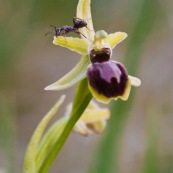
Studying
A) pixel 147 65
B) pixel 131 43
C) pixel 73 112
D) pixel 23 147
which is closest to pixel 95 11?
pixel 147 65

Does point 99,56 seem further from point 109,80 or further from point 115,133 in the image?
point 115,133

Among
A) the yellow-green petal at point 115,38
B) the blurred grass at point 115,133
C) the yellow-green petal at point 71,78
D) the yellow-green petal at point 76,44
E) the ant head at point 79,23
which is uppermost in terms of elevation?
the ant head at point 79,23

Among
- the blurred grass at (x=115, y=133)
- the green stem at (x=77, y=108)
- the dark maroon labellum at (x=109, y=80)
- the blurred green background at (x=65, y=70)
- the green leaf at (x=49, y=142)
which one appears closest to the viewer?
the dark maroon labellum at (x=109, y=80)

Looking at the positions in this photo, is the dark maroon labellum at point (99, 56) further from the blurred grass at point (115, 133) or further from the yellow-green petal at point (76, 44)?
the blurred grass at point (115, 133)

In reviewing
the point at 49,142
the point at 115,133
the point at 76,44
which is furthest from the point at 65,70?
the point at 76,44

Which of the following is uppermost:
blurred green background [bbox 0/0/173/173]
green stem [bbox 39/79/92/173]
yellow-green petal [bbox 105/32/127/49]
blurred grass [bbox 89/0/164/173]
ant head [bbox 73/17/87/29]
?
ant head [bbox 73/17/87/29]

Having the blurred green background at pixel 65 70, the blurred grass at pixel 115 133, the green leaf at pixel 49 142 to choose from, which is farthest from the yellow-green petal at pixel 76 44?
the blurred green background at pixel 65 70

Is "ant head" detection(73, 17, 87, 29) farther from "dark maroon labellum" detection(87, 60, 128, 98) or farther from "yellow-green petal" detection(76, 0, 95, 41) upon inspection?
"dark maroon labellum" detection(87, 60, 128, 98)

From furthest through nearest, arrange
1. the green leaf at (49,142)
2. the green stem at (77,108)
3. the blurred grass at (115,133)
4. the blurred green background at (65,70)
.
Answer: the blurred green background at (65,70)
the blurred grass at (115,133)
the green leaf at (49,142)
the green stem at (77,108)

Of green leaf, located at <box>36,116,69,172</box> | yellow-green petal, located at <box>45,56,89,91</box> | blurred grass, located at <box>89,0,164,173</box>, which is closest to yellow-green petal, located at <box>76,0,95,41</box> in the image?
yellow-green petal, located at <box>45,56,89,91</box>
